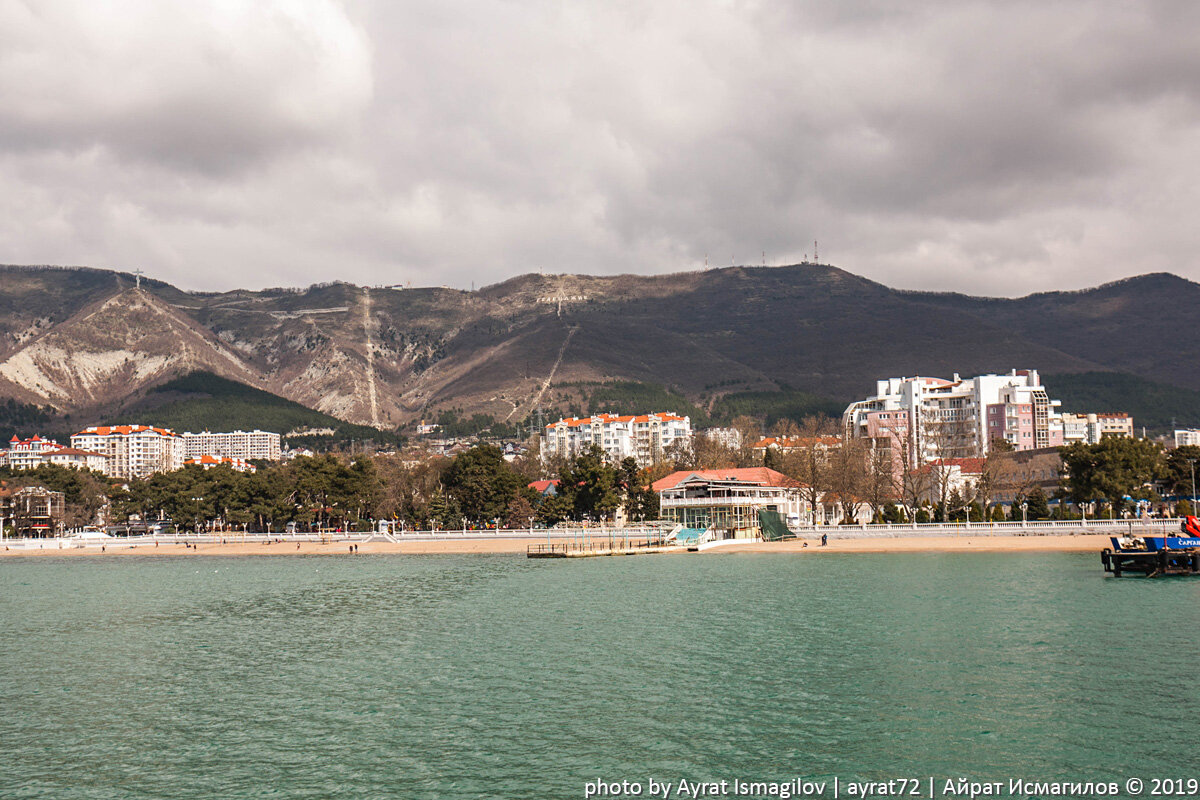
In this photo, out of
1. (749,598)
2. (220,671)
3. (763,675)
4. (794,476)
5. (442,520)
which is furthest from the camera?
(442,520)

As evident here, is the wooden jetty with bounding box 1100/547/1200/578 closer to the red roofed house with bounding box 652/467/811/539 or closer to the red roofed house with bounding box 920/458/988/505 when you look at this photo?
the red roofed house with bounding box 652/467/811/539

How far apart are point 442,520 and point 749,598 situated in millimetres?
86093

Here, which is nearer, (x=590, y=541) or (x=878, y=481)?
(x=590, y=541)

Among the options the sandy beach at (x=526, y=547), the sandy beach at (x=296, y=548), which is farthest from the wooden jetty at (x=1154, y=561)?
the sandy beach at (x=296, y=548)

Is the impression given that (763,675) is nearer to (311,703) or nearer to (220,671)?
(311,703)

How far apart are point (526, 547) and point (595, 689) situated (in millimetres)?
86399

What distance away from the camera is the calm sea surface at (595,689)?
2395 cm

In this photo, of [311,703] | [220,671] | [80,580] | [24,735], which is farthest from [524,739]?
[80,580]

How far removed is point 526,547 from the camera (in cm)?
11838

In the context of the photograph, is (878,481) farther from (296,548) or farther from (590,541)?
(296,548)

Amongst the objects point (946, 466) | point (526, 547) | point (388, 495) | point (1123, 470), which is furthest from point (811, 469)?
point (388, 495)

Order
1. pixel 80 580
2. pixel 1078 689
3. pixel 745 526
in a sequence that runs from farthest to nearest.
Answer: pixel 745 526, pixel 80 580, pixel 1078 689

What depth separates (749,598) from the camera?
58188 mm

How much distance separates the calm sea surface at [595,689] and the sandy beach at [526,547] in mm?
28301
